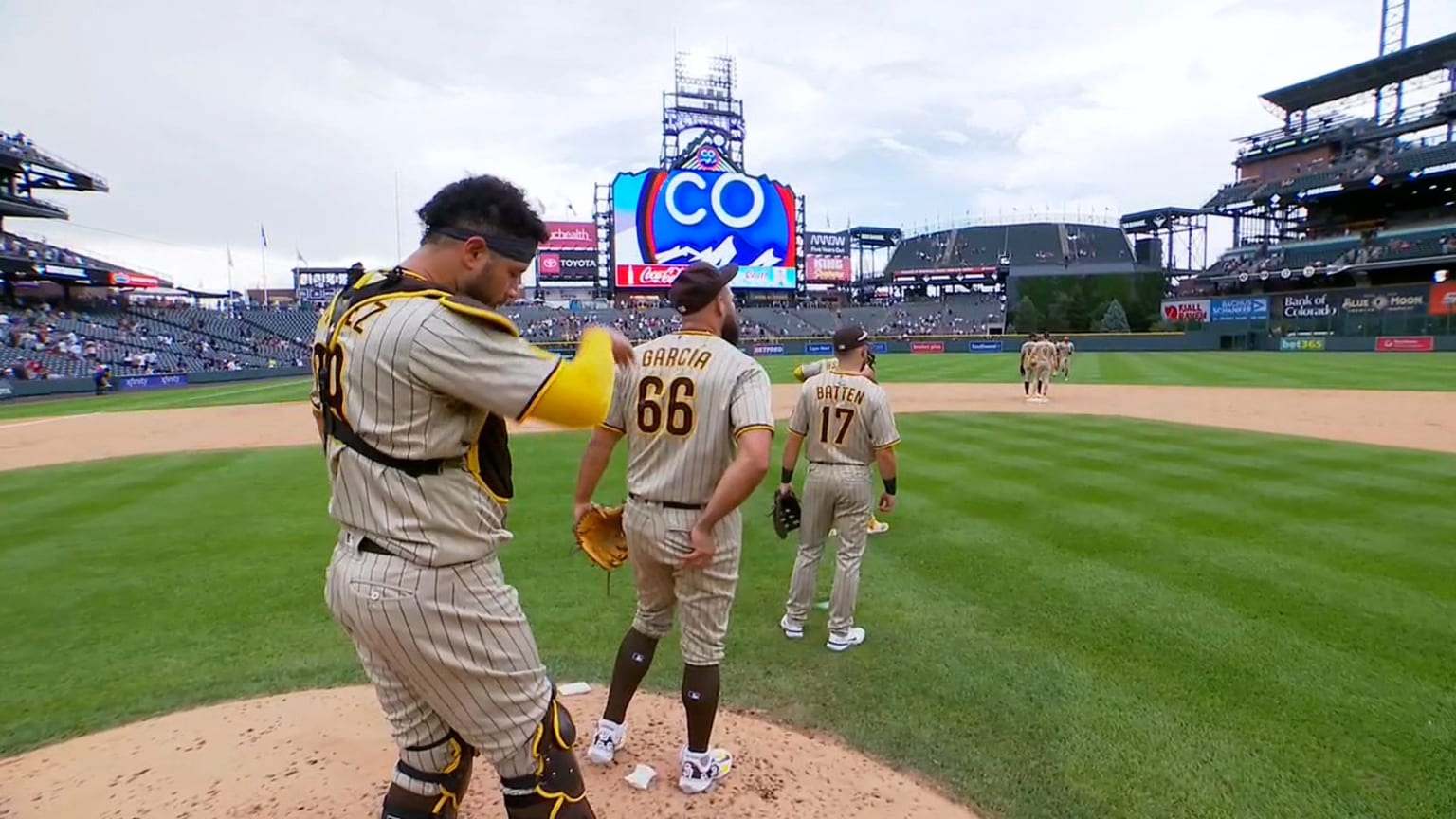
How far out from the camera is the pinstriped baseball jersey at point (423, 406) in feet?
6.54

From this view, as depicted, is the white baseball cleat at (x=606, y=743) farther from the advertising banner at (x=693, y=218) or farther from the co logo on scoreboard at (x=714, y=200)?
the co logo on scoreboard at (x=714, y=200)

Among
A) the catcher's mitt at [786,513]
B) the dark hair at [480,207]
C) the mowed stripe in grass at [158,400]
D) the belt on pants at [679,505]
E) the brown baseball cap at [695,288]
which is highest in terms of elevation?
the dark hair at [480,207]

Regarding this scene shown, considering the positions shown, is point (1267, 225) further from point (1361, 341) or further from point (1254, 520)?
point (1254, 520)

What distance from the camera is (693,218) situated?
129ft

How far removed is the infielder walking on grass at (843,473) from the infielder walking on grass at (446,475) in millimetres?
2814

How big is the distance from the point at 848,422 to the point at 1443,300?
49412mm

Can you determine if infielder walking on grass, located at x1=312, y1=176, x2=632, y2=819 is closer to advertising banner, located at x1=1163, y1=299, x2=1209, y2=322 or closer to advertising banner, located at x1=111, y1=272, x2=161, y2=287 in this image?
advertising banner, located at x1=111, y1=272, x2=161, y2=287

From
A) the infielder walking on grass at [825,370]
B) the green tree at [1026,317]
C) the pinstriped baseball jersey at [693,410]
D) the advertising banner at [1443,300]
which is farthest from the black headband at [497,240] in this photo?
the green tree at [1026,317]

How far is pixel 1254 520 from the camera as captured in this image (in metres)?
7.48

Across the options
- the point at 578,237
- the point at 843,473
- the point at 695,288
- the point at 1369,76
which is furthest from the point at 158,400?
the point at 1369,76

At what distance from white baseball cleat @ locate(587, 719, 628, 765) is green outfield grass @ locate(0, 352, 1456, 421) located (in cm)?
2440

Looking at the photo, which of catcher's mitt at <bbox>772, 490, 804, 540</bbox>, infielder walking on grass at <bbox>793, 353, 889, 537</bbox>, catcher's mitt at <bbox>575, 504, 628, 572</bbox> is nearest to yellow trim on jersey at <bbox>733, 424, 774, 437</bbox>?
catcher's mitt at <bbox>575, 504, 628, 572</bbox>

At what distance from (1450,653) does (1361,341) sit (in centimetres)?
4611

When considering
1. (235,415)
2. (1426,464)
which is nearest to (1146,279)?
(1426,464)
